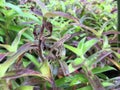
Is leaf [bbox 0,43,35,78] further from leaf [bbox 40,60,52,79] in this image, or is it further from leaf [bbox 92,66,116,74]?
leaf [bbox 92,66,116,74]

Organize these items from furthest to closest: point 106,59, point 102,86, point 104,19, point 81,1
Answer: point 81,1
point 104,19
point 106,59
point 102,86

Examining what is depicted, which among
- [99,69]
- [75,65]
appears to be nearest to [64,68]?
[75,65]

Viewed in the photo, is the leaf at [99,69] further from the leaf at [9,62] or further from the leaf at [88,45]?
the leaf at [9,62]

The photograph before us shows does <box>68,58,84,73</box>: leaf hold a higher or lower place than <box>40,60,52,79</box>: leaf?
lower

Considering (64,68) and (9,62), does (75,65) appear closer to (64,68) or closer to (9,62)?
(64,68)

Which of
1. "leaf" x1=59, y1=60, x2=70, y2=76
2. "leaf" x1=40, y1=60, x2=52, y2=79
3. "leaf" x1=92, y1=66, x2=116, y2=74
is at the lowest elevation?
"leaf" x1=92, y1=66, x2=116, y2=74

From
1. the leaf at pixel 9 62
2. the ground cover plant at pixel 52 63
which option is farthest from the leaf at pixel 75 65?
the leaf at pixel 9 62

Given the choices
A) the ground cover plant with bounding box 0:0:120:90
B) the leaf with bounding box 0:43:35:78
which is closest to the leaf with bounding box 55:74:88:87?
the ground cover plant with bounding box 0:0:120:90

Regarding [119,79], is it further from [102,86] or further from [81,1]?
Answer: [81,1]

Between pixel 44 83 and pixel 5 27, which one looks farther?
pixel 5 27

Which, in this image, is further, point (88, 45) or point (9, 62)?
point (88, 45)

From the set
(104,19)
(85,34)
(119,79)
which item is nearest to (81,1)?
(104,19)

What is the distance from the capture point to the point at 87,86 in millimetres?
989

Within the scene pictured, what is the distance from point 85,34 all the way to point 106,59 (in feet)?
0.79
